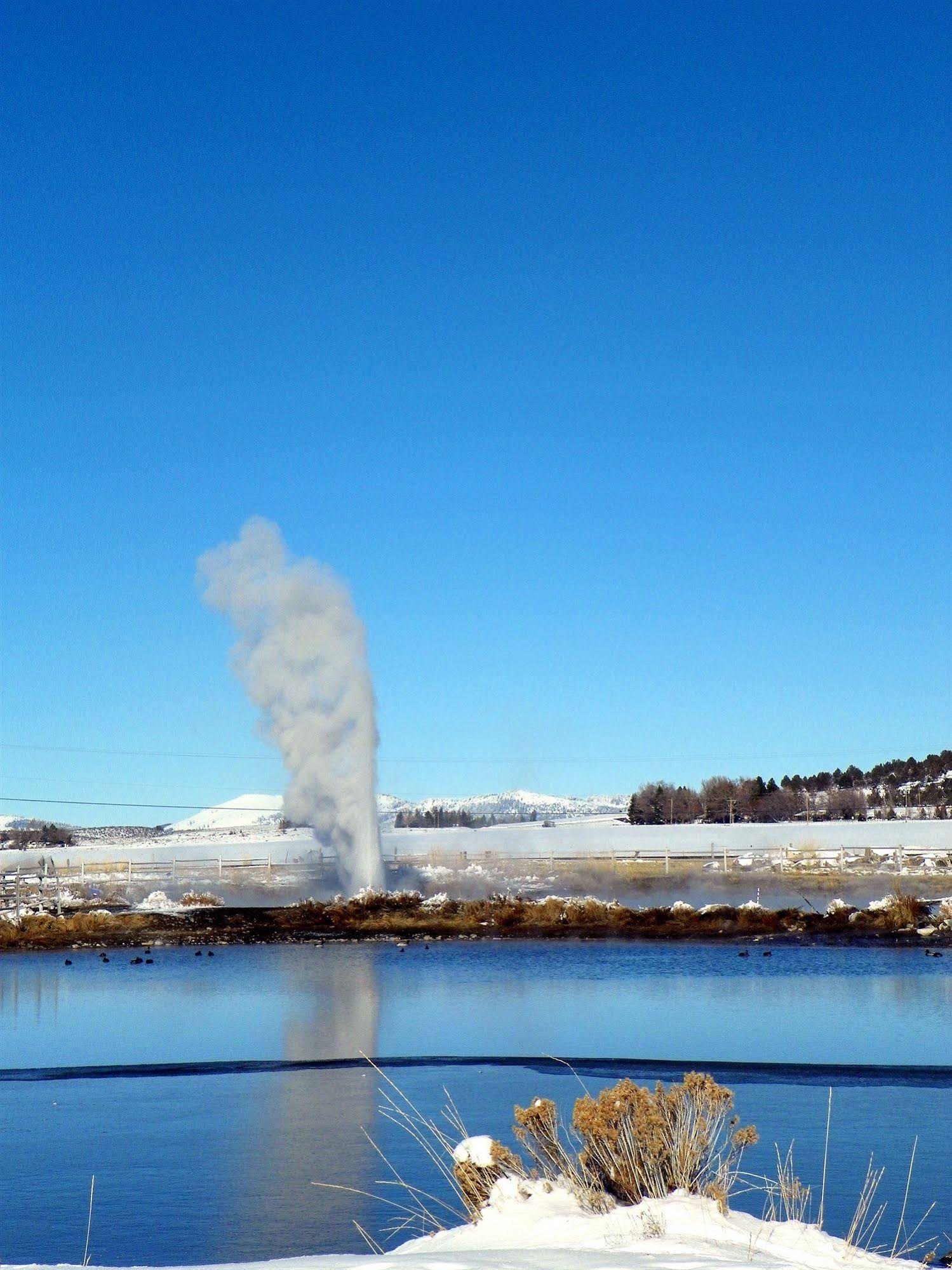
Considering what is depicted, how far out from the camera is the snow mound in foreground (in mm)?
6008

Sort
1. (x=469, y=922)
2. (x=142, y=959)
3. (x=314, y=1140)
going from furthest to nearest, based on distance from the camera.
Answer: (x=469, y=922) → (x=142, y=959) → (x=314, y=1140)

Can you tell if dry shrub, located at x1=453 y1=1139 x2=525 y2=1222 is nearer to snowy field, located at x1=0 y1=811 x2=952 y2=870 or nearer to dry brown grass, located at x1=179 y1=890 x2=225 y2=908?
dry brown grass, located at x1=179 y1=890 x2=225 y2=908

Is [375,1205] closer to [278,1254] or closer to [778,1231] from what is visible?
[278,1254]

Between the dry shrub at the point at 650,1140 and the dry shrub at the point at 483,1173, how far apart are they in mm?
431

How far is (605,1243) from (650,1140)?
0.88 m

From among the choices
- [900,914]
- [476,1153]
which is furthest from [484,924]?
[476,1153]

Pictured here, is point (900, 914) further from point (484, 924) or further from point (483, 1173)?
point (483, 1173)

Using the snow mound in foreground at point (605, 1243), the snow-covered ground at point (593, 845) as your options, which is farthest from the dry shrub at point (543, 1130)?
the snow-covered ground at point (593, 845)

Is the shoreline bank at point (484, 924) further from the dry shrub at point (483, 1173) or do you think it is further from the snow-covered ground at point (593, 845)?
the dry shrub at point (483, 1173)

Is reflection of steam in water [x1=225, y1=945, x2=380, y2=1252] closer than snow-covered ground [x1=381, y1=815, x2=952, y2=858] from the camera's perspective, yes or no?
Yes

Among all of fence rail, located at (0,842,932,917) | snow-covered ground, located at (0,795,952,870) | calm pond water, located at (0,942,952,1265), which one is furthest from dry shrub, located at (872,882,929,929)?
snow-covered ground, located at (0,795,952,870)

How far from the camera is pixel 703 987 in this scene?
21.6 m

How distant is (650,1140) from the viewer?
749 centimetres

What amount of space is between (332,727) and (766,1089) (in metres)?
37.7
